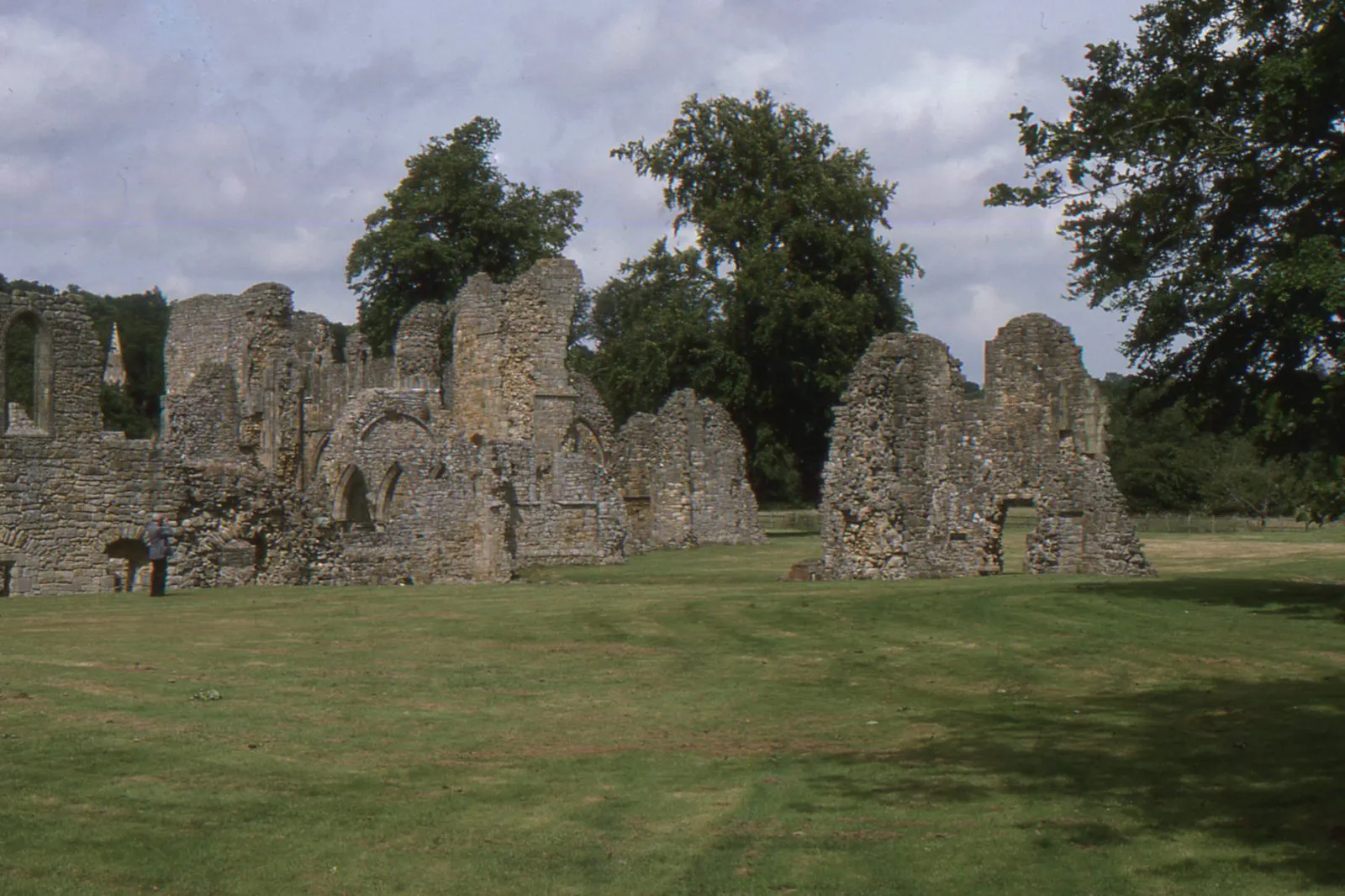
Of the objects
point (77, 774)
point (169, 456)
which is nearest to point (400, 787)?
point (77, 774)

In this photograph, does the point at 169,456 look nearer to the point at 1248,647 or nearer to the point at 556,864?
the point at 1248,647

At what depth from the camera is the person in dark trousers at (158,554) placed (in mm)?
22141

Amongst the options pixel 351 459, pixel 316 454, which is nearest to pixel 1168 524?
pixel 316 454

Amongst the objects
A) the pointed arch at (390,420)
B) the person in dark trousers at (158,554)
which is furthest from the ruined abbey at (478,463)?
the person in dark trousers at (158,554)

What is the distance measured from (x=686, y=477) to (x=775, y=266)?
931 cm

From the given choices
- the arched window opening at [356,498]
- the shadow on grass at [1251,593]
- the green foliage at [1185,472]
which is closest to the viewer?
the shadow on grass at [1251,593]

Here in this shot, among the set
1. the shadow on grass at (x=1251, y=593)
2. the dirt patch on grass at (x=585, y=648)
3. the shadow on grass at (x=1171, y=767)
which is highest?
the shadow on grass at (x=1251, y=593)

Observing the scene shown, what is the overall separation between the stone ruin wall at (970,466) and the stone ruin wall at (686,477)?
14.3 metres

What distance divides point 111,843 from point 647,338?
47408mm

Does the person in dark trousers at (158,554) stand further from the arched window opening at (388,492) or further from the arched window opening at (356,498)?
the arched window opening at (388,492)

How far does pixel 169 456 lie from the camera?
25359 millimetres

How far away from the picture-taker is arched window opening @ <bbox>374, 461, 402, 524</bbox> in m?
36.7

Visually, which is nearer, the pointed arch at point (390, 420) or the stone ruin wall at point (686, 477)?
the pointed arch at point (390, 420)

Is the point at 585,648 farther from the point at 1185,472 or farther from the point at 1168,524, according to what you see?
the point at 1185,472
